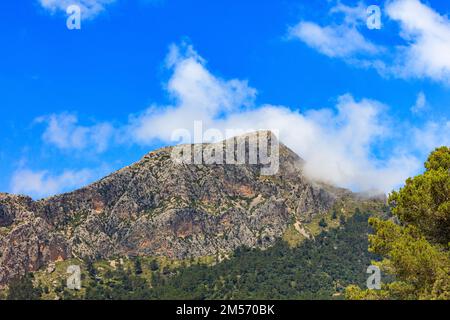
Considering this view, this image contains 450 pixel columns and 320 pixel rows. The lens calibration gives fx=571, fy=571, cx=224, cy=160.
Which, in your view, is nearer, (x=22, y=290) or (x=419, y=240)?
(x=419, y=240)

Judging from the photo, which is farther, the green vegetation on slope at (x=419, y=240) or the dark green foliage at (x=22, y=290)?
the dark green foliage at (x=22, y=290)

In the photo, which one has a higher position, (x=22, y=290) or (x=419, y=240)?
(x=419, y=240)

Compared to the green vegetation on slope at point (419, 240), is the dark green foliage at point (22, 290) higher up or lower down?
lower down

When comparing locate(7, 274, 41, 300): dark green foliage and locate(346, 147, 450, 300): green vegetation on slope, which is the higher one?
locate(346, 147, 450, 300): green vegetation on slope

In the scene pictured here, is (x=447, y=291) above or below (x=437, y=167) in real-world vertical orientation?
below

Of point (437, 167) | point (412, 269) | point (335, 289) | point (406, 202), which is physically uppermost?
point (437, 167)

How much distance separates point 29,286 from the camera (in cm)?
19425

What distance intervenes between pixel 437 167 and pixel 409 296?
8.53 meters

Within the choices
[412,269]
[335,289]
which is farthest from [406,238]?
[335,289]

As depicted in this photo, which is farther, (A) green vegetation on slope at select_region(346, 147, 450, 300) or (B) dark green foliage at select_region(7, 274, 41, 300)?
(B) dark green foliage at select_region(7, 274, 41, 300)
